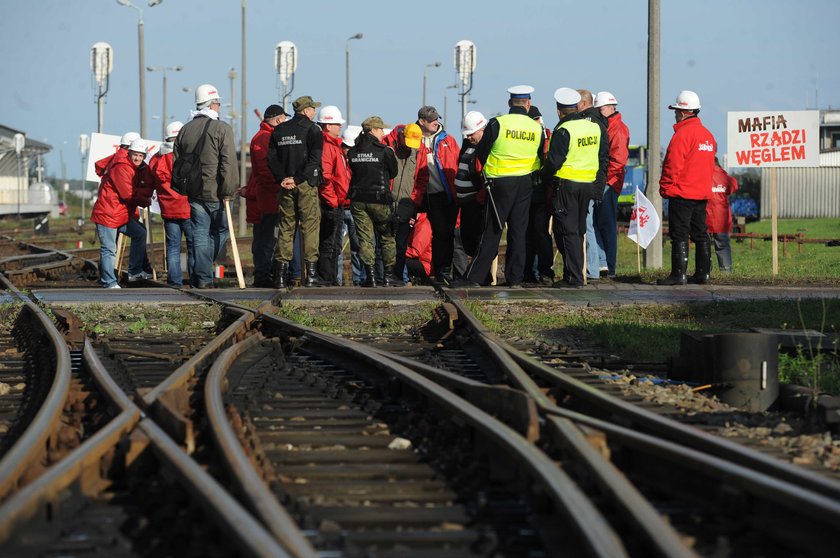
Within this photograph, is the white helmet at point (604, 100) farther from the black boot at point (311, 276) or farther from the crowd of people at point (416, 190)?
the black boot at point (311, 276)

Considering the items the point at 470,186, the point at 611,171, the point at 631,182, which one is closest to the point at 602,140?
the point at 611,171

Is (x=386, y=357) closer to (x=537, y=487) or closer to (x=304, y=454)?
(x=304, y=454)

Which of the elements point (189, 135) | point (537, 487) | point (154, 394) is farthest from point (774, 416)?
point (189, 135)

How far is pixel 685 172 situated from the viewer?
14.8m

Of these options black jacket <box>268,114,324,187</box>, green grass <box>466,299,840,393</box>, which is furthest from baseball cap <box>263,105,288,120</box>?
green grass <box>466,299,840,393</box>

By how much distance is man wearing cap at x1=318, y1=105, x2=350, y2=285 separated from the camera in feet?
53.4

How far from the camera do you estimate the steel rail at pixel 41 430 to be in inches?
197

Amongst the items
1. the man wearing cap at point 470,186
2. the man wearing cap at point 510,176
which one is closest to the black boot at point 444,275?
the man wearing cap at point 470,186

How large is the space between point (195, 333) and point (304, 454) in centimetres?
577

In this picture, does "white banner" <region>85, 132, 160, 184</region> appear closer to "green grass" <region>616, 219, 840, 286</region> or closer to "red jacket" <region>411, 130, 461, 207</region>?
"red jacket" <region>411, 130, 461, 207</region>

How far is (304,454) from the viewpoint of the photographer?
231 inches

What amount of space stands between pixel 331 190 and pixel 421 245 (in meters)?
2.34

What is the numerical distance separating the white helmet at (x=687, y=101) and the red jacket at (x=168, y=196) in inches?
236

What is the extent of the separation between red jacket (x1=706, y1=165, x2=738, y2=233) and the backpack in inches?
269
